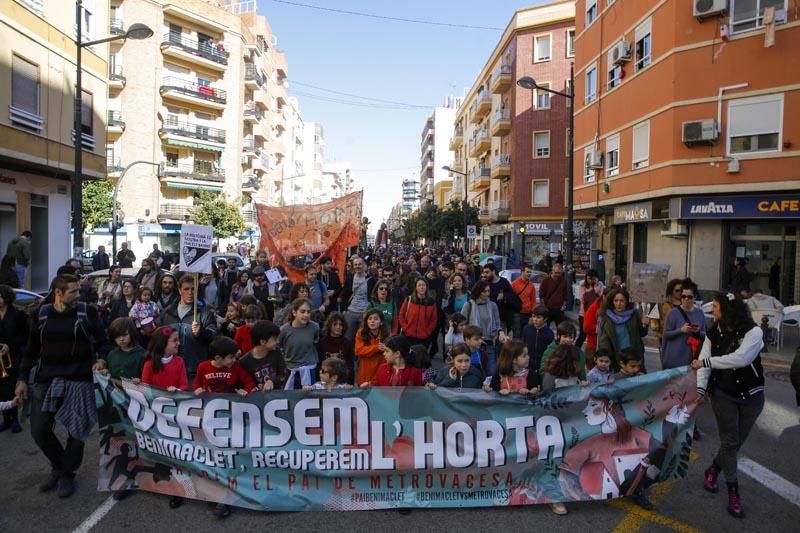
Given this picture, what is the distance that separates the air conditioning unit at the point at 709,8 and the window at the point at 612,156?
5.72 m

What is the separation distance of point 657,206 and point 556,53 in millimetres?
25016

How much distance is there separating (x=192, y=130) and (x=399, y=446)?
156 feet

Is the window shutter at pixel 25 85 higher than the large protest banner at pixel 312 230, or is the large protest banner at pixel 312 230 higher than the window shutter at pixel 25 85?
the window shutter at pixel 25 85

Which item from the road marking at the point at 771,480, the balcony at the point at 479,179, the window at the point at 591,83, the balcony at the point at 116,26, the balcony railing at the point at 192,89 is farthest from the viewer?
the balcony at the point at 479,179

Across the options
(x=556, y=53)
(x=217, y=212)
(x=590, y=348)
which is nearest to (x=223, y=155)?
(x=217, y=212)

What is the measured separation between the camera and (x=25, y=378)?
500cm

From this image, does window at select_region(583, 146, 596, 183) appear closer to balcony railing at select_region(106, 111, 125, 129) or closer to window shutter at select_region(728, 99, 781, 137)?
window shutter at select_region(728, 99, 781, 137)

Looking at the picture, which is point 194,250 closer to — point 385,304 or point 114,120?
point 385,304

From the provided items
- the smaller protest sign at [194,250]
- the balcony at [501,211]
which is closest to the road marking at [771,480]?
the smaller protest sign at [194,250]

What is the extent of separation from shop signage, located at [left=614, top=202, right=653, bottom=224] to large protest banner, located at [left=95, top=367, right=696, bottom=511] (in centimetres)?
1652

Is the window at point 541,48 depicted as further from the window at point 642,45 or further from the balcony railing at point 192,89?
the balcony railing at point 192,89

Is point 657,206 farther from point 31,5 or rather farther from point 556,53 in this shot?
point 556,53

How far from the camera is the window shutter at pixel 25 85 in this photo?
16484mm

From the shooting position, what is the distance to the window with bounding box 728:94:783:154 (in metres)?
16.3
